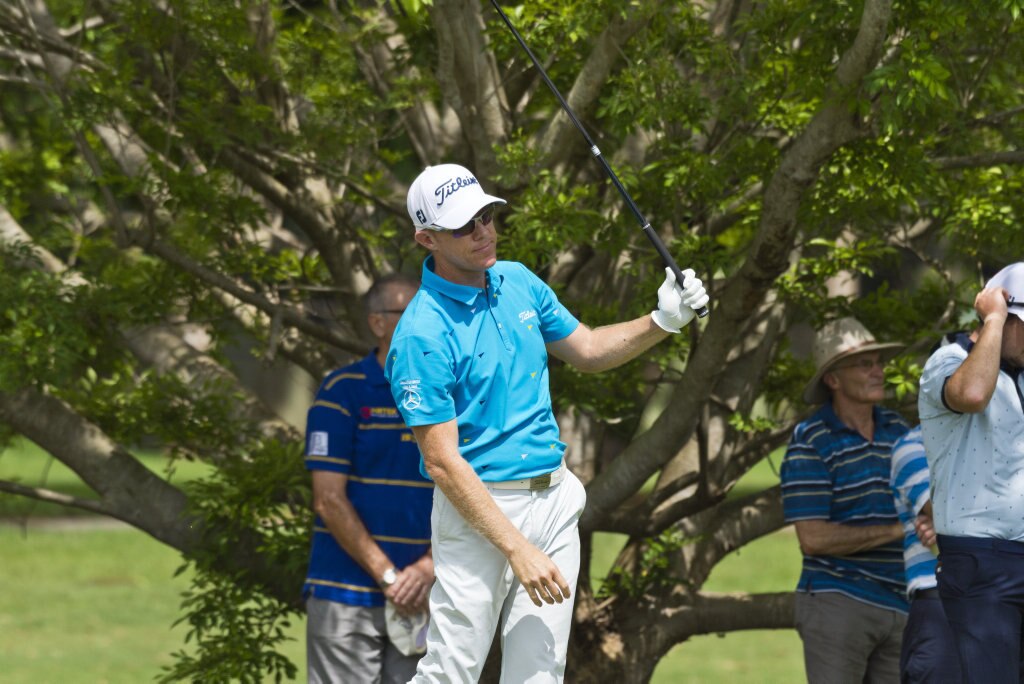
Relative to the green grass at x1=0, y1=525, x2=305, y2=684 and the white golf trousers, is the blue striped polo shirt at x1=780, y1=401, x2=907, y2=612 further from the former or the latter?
the green grass at x1=0, y1=525, x2=305, y2=684

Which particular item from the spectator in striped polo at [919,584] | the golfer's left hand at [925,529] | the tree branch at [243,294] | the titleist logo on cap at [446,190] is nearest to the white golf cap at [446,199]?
the titleist logo on cap at [446,190]

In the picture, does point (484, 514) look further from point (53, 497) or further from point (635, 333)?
point (53, 497)

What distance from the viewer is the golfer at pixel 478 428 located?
389cm

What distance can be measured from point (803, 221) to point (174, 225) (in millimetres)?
3231

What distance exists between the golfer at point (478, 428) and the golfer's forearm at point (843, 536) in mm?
1713

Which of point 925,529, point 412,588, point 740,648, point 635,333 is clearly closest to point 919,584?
point 925,529

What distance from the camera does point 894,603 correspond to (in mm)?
5555

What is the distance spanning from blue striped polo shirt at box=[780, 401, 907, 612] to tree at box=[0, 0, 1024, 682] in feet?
1.31

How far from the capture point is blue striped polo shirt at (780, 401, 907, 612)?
218 inches

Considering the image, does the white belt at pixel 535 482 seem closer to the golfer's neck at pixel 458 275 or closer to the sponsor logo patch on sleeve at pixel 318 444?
the golfer's neck at pixel 458 275

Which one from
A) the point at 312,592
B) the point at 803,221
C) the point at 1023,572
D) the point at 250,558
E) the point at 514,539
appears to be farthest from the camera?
the point at 250,558

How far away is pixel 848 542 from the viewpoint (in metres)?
5.50

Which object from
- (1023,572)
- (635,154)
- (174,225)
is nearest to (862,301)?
(635,154)

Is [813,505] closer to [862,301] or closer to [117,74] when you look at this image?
[862,301]
